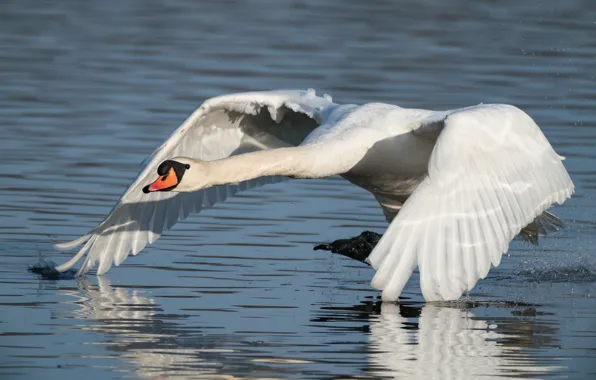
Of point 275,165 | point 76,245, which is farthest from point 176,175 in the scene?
point 76,245

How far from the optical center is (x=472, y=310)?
1131cm

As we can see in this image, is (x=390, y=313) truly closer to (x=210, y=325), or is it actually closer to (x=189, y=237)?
(x=210, y=325)

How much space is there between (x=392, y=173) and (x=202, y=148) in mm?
1868

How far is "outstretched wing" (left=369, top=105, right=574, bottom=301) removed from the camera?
10359 millimetres

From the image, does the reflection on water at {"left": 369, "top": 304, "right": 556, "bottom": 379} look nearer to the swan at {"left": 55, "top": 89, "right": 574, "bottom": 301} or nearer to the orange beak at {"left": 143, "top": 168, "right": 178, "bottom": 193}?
the swan at {"left": 55, "top": 89, "right": 574, "bottom": 301}

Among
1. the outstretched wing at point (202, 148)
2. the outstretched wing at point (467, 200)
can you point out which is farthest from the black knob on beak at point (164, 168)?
the outstretched wing at point (467, 200)

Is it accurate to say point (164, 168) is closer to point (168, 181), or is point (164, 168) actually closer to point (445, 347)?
point (168, 181)

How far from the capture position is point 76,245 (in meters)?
12.5

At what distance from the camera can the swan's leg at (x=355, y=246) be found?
12.6 metres

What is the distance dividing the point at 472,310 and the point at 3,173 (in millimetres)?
6147

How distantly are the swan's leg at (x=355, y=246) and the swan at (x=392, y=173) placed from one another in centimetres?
42

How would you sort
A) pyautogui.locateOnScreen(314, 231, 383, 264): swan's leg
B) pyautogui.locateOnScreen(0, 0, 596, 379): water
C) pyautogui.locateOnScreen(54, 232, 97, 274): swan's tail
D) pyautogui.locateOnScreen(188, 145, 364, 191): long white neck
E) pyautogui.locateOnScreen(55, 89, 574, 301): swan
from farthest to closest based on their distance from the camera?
pyautogui.locateOnScreen(314, 231, 383, 264): swan's leg
pyautogui.locateOnScreen(54, 232, 97, 274): swan's tail
pyautogui.locateOnScreen(188, 145, 364, 191): long white neck
pyautogui.locateOnScreen(55, 89, 574, 301): swan
pyautogui.locateOnScreen(0, 0, 596, 379): water

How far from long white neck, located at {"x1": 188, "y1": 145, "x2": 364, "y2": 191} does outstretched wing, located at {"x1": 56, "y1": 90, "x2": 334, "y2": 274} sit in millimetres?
1142

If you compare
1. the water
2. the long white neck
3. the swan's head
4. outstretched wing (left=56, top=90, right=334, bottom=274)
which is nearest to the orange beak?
the swan's head
